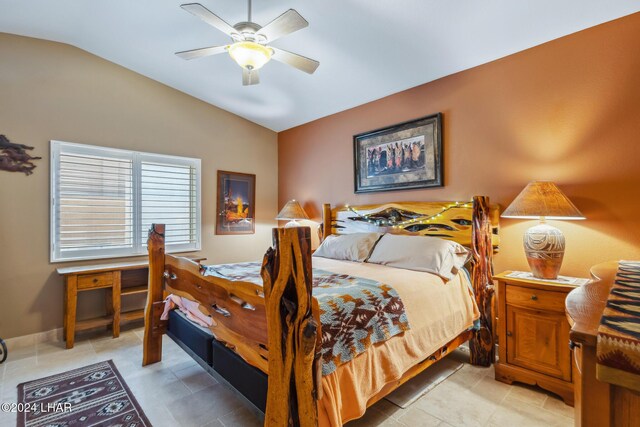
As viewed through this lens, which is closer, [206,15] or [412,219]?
[206,15]

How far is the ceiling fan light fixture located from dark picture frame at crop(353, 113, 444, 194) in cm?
187

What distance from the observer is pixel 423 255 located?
261 centimetres

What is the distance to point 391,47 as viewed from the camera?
2748mm

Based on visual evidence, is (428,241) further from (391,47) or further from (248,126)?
(248,126)

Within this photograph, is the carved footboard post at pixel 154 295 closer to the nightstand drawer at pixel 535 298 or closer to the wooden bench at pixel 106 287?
the wooden bench at pixel 106 287

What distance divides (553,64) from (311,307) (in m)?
2.82

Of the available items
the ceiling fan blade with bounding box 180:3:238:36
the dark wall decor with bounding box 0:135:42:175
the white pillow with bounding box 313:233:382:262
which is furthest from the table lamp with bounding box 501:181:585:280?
the dark wall decor with bounding box 0:135:42:175

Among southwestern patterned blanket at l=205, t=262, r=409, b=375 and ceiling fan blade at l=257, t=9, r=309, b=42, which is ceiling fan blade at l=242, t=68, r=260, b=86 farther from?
southwestern patterned blanket at l=205, t=262, r=409, b=375

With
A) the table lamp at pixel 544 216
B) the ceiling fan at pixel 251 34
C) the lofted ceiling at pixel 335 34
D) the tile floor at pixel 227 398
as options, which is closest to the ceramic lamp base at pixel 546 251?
the table lamp at pixel 544 216

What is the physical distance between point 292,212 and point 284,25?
2.66 meters

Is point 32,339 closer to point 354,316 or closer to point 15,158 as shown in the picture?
point 15,158

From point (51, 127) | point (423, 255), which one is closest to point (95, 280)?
point (51, 127)

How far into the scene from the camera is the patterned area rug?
75.6 inches

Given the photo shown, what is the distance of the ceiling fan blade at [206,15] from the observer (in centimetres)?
182
